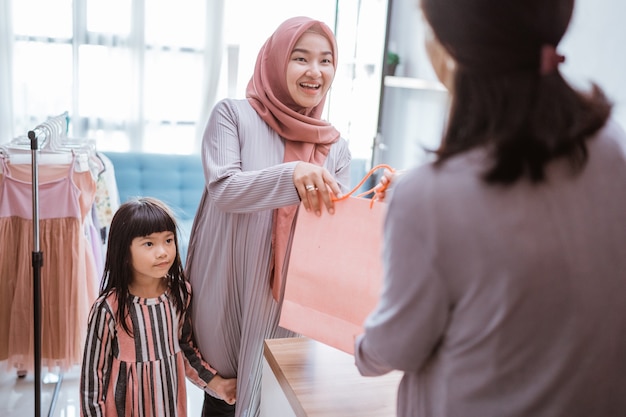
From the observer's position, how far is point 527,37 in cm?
60

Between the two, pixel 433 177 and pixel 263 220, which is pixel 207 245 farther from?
pixel 433 177

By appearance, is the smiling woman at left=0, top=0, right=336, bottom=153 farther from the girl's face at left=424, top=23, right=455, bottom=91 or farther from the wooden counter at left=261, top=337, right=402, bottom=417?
the girl's face at left=424, top=23, right=455, bottom=91

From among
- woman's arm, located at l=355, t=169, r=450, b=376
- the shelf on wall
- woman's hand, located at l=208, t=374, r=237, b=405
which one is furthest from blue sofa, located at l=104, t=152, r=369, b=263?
woman's arm, located at l=355, t=169, r=450, b=376

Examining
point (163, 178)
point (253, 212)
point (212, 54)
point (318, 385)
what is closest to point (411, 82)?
point (212, 54)

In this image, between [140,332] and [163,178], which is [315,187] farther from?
[163,178]

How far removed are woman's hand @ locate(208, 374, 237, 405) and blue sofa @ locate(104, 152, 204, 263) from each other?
2.29 meters

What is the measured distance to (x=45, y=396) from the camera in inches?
102

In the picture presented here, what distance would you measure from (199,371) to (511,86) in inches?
49.1

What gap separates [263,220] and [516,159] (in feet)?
3.16

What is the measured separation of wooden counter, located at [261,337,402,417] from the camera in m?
1.04

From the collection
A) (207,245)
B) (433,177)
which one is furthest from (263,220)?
(433,177)

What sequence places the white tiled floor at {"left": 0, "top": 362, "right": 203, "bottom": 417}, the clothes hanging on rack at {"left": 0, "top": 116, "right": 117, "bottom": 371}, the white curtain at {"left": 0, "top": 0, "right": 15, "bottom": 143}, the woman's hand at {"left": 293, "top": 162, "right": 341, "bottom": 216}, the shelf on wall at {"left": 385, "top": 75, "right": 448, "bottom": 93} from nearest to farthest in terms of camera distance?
the woman's hand at {"left": 293, "top": 162, "right": 341, "bottom": 216} < the clothes hanging on rack at {"left": 0, "top": 116, "right": 117, "bottom": 371} < the white tiled floor at {"left": 0, "top": 362, "right": 203, "bottom": 417} < the shelf on wall at {"left": 385, "top": 75, "right": 448, "bottom": 93} < the white curtain at {"left": 0, "top": 0, "right": 15, "bottom": 143}

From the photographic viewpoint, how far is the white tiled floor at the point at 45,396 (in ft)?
8.09

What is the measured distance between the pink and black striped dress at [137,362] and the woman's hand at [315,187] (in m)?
0.60
